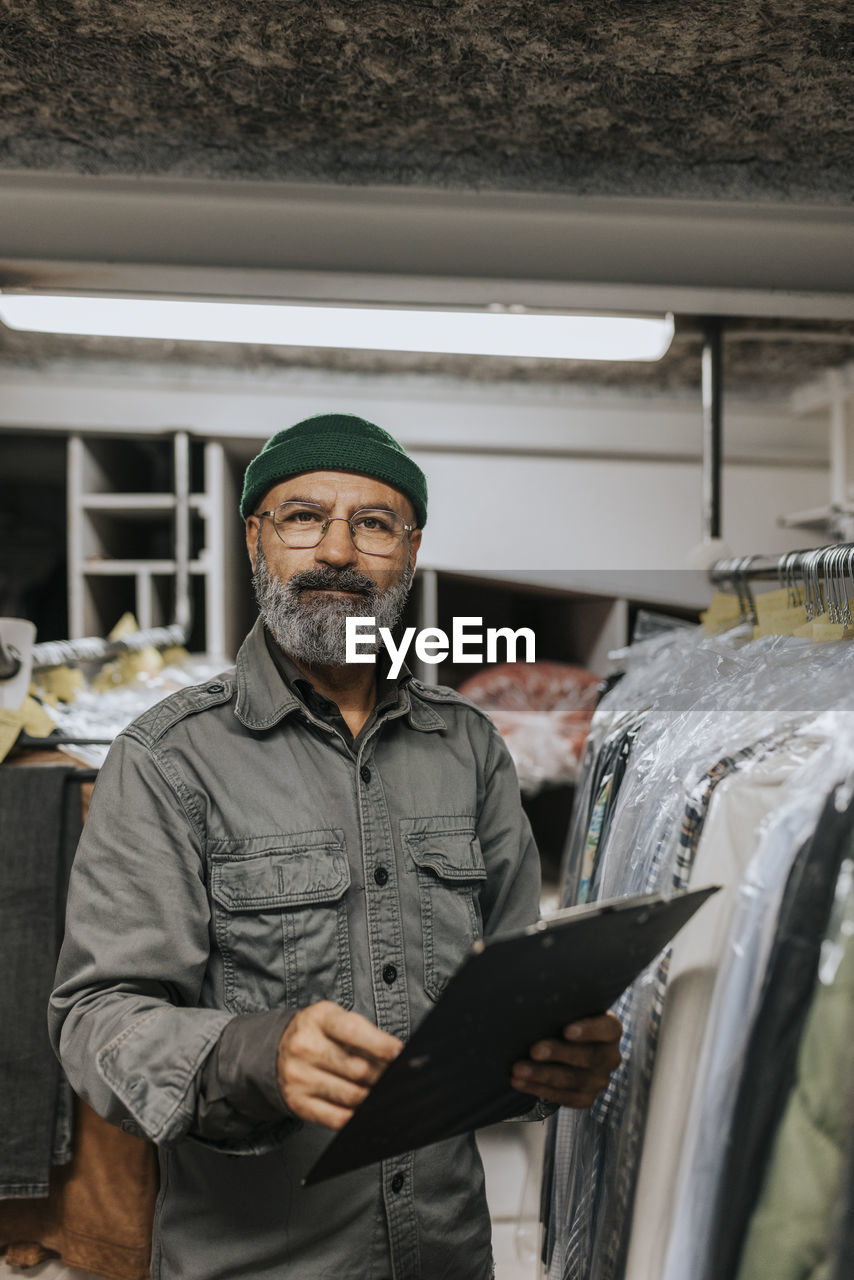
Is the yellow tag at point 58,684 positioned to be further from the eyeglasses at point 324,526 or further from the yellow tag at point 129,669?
the eyeglasses at point 324,526

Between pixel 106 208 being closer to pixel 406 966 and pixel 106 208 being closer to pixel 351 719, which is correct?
pixel 351 719

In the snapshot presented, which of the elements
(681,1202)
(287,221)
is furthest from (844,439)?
(681,1202)

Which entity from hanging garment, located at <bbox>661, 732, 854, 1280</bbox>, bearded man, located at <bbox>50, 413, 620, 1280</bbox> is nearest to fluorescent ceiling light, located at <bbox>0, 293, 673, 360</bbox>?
bearded man, located at <bbox>50, 413, 620, 1280</bbox>

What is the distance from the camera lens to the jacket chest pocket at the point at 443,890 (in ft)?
3.96

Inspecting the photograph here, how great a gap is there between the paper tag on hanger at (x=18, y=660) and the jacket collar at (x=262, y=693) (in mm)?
698

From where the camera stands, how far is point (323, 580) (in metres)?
1.25

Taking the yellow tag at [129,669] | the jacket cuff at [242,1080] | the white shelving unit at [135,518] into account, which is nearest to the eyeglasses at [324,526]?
the jacket cuff at [242,1080]

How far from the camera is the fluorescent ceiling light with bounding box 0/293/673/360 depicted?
187cm

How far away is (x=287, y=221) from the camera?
1.72 meters

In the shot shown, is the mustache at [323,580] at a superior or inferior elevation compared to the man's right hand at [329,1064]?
superior

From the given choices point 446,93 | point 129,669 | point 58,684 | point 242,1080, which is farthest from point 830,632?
point 129,669

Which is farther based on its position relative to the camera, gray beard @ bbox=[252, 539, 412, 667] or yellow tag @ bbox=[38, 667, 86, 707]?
yellow tag @ bbox=[38, 667, 86, 707]

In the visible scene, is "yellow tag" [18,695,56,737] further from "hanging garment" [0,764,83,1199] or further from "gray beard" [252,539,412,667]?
"gray beard" [252,539,412,667]

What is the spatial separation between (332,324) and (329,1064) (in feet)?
4.96
